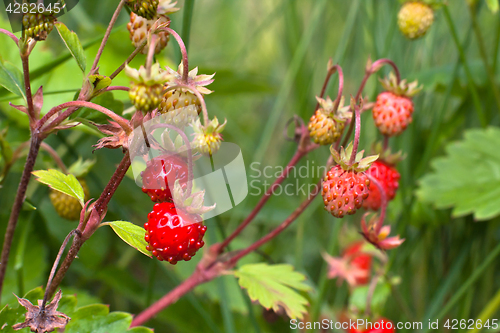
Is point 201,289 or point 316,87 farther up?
point 316,87

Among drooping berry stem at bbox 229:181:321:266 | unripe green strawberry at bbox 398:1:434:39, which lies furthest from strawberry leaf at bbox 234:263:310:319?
unripe green strawberry at bbox 398:1:434:39

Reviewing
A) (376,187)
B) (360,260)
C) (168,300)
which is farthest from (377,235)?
(360,260)

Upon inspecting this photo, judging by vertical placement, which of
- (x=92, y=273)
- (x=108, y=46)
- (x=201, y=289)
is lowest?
(x=201, y=289)

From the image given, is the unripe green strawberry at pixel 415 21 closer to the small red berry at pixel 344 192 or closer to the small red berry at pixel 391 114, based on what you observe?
the small red berry at pixel 391 114

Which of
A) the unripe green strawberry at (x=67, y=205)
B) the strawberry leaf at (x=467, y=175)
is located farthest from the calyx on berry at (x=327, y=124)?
the strawberry leaf at (x=467, y=175)

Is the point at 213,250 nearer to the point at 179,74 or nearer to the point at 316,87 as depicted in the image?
the point at 179,74

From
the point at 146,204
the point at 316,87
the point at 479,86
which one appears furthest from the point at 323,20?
the point at 146,204

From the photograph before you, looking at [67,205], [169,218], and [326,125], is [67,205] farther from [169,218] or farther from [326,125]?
[326,125]

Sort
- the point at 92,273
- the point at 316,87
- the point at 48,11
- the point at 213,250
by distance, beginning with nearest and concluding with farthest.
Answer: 1. the point at 48,11
2. the point at 213,250
3. the point at 92,273
4. the point at 316,87
